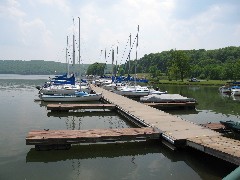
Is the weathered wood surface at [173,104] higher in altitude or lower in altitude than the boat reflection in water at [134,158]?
higher

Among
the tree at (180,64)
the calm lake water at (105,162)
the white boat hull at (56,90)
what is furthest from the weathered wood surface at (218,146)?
the tree at (180,64)

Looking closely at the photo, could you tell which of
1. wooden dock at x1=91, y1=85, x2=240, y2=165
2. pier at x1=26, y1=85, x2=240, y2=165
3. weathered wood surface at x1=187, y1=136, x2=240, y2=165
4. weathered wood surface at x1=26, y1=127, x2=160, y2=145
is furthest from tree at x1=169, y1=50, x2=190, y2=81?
weathered wood surface at x1=187, y1=136, x2=240, y2=165

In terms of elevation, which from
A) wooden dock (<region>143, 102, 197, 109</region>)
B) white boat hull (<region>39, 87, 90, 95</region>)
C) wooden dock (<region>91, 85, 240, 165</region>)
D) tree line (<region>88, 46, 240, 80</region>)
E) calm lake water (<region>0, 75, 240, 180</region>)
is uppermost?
tree line (<region>88, 46, 240, 80</region>)

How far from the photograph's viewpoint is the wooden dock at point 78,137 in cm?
1599

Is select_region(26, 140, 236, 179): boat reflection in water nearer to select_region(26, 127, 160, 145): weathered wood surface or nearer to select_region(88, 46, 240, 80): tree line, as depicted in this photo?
select_region(26, 127, 160, 145): weathered wood surface

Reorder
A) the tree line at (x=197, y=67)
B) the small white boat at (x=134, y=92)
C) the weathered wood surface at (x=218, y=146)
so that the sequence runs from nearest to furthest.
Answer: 1. the weathered wood surface at (x=218, y=146)
2. the small white boat at (x=134, y=92)
3. the tree line at (x=197, y=67)

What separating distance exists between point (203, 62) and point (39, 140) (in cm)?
14395

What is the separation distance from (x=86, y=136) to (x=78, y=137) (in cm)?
47

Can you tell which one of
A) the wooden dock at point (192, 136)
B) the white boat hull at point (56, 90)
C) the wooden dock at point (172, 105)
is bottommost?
the wooden dock at point (172, 105)

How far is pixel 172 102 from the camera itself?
3700 centimetres

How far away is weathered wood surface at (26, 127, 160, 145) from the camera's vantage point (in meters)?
16.0

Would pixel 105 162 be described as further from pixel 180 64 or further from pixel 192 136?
pixel 180 64

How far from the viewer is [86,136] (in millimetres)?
16516

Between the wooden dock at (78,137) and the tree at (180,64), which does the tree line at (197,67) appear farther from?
the wooden dock at (78,137)
